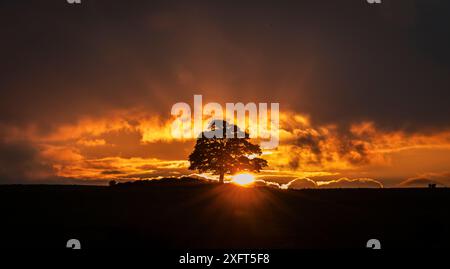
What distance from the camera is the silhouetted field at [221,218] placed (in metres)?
24.0

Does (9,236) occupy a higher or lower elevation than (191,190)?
lower

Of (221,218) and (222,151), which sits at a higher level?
(222,151)

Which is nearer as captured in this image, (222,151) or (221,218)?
(221,218)

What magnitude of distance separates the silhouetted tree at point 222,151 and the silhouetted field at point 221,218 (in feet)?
43.9

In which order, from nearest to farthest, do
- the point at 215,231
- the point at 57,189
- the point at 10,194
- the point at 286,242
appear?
the point at 286,242 < the point at 215,231 < the point at 10,194 < the point at 57,189

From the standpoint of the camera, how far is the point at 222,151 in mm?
56281

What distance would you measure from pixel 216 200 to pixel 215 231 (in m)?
11.2

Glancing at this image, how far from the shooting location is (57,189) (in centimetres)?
4253

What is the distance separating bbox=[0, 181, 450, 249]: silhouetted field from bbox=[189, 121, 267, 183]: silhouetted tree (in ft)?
43.9

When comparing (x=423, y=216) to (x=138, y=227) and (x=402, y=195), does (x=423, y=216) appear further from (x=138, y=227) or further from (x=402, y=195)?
(x=138, y=227)

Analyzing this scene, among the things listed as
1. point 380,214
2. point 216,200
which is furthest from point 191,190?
point 380,214

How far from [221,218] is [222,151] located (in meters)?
26.8

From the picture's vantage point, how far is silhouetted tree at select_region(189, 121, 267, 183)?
55938 millimetres

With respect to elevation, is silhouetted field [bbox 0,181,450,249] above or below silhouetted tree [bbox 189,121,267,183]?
below
